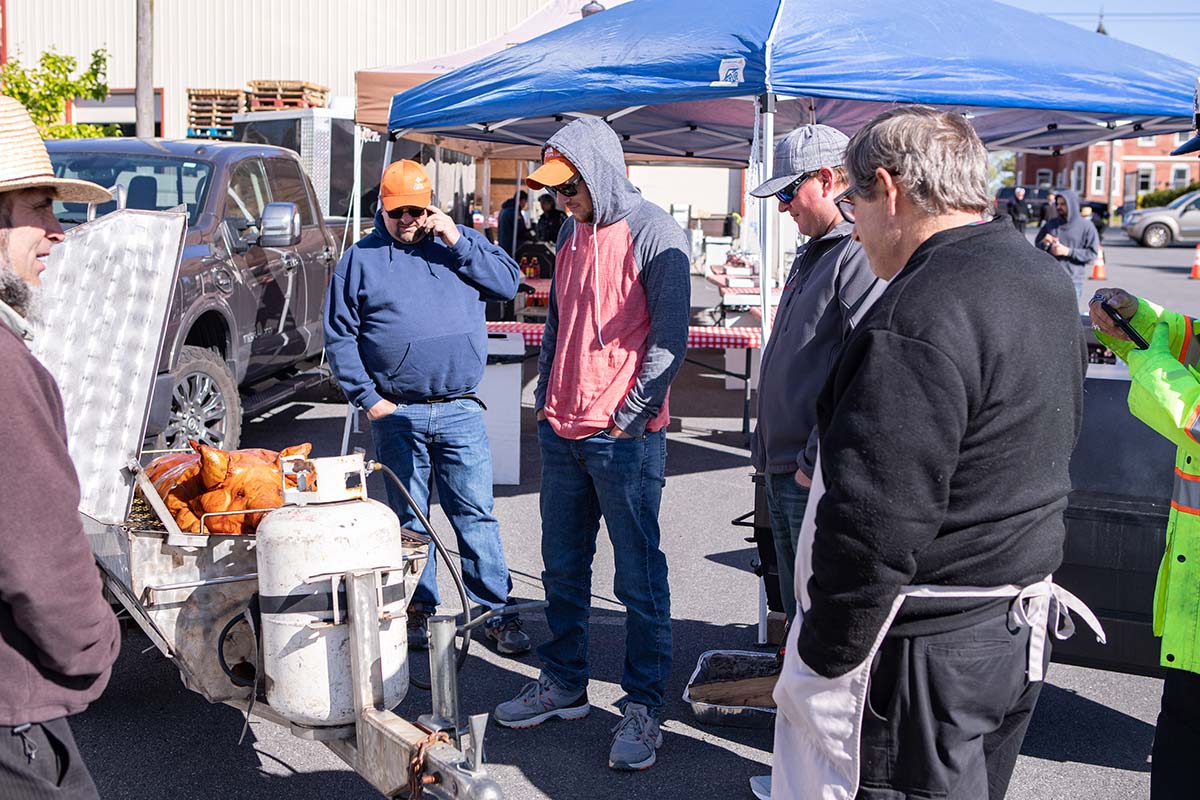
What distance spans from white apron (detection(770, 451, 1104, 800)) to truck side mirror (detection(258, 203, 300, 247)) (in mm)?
5944

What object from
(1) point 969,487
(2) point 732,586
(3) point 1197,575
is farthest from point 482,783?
(2) point 732,586

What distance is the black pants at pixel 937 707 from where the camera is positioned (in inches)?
82.5

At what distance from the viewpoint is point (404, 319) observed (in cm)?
459

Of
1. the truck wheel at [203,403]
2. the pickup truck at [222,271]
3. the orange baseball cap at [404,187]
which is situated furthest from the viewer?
the pickup truck at [222,271]

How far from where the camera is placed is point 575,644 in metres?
4.18

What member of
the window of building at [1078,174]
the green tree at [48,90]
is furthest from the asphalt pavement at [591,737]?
the window of building at [1078,174]

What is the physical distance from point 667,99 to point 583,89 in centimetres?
48

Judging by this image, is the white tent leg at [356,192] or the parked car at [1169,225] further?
the parked car at [1169,225]

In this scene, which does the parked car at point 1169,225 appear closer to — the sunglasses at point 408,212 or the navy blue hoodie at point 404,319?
the navy blue hoodie at point 404,319

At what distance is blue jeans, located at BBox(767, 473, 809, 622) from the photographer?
11.6 ft

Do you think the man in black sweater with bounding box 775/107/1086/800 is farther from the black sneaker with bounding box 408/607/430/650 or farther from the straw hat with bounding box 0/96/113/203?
the black sneaker with bounding box 408/607/430/650

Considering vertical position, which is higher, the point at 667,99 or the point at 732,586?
the point at 667,99

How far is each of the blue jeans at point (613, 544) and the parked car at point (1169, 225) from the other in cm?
3508

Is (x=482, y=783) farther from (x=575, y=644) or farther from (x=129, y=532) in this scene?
(x=575, y=644)
